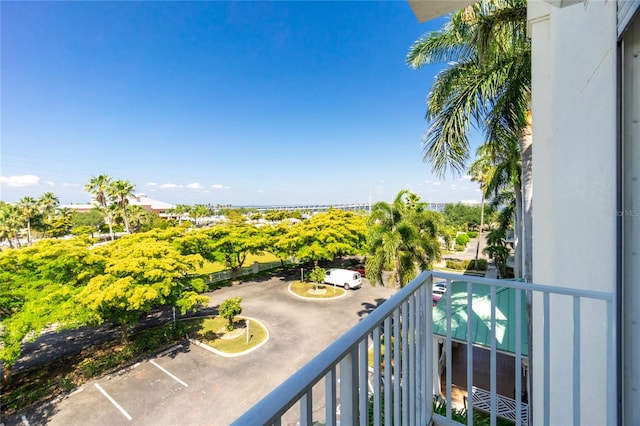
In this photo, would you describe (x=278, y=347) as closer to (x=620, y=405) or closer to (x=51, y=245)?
(x=51, y=245)

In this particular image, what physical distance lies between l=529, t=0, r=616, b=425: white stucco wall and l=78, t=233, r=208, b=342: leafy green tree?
29.5ft

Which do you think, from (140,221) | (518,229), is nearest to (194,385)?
(518,229)

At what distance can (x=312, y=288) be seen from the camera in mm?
14672

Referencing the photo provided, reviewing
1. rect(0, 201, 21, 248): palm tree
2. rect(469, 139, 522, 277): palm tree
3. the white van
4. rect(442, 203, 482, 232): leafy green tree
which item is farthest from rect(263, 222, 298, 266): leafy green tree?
rect(442, 203, 482, 232): leafy green tree

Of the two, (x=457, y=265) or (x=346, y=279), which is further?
(x=457, y=265)

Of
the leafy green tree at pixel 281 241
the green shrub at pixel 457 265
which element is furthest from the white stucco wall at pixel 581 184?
the green shrub at pixel 457 265

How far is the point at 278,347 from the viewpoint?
8789 mm

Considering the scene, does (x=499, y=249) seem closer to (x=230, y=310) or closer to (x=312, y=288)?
(x=312, y=288)

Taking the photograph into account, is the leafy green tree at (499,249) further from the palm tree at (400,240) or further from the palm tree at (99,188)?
the palm tree at (99,188)

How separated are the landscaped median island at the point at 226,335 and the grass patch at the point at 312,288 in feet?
11.6

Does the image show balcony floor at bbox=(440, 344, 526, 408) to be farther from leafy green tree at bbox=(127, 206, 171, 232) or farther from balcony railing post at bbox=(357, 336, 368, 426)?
leafy green tree at bbox=(127, 206, 171, 232)

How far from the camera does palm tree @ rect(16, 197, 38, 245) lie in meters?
22.7

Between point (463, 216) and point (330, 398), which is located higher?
point (330, 398)

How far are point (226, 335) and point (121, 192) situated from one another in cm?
1905
